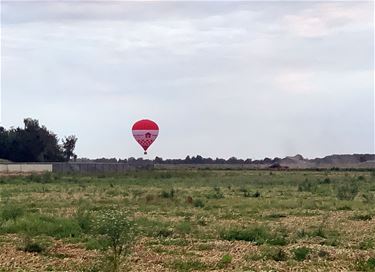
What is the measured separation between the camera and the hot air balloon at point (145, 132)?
77625 millimetres

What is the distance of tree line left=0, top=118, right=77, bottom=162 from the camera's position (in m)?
123

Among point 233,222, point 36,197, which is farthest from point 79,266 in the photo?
point 36,197

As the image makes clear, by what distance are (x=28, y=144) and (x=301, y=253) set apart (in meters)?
108

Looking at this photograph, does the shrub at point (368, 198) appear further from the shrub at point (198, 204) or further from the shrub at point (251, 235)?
the shrub at point (251, 235)

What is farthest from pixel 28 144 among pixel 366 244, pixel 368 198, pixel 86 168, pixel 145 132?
pixel 366 244

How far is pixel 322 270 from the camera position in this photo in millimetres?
16859

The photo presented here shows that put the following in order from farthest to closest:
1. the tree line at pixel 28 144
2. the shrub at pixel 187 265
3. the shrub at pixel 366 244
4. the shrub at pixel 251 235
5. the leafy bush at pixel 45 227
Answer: the tree line at pixel 28 144 → the leafy bush at pixel 45 227 → the shrub at pixel 251 235 → the shrub at pixel 366 244 → the shrub at pixel 187 265

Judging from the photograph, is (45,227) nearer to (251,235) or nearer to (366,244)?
(251,235)

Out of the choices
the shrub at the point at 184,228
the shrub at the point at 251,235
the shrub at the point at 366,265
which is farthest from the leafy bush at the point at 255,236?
the shrub at the point at 366,265

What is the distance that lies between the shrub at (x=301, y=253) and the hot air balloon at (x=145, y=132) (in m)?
58.7

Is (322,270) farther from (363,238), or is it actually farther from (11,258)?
(11,258)

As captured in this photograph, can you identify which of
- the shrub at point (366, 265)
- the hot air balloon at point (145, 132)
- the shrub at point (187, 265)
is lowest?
the shrub at point (187, 265)

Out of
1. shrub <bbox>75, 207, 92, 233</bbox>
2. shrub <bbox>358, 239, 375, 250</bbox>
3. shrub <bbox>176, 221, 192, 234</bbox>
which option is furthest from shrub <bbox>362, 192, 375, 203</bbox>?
shrub <bbox>358, 239, 375, 250</bbox>

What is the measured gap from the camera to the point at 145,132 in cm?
7769
